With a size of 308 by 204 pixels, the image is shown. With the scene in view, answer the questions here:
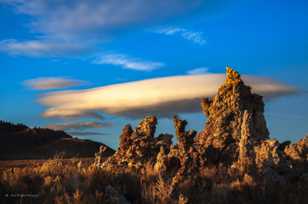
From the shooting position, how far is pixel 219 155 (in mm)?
20438

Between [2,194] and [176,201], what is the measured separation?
4525 millimetres

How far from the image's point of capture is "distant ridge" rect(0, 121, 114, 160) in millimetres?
53906

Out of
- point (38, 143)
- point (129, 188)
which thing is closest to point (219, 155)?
point (129, 188)

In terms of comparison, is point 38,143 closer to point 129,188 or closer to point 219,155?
point 219,155

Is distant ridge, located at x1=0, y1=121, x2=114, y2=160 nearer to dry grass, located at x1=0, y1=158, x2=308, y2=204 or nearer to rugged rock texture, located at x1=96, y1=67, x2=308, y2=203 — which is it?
rugged rock texture, located at x1=96, y1=67, x2=308, y2=203

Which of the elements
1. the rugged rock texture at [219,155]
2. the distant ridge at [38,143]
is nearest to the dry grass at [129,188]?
the rugged rock texture at [219,155]

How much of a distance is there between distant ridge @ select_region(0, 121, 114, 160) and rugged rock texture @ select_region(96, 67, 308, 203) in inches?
1153

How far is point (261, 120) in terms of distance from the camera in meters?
22.6

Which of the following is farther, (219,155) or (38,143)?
(38,143)

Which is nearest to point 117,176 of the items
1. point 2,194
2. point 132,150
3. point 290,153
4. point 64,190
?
point 64,190

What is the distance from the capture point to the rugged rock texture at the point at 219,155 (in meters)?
16.1

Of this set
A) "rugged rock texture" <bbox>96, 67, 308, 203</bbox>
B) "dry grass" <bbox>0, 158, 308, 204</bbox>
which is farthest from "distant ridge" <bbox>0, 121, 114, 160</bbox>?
"dry grass" <bbox>0, 158, 308, 204</bbox>

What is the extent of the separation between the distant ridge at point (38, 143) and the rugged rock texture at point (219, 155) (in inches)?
1153

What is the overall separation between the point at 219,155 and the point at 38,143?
4481 centimetres
